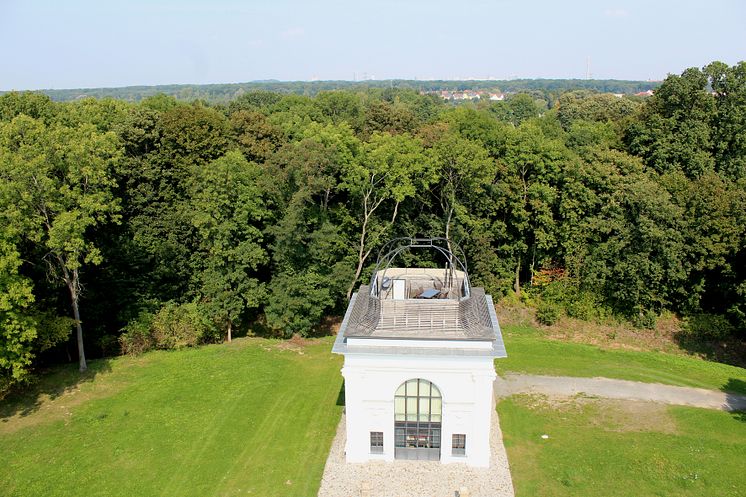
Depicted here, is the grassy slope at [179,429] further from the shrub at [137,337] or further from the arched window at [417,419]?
the arched window at [417,419]

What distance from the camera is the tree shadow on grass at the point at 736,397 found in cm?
2377

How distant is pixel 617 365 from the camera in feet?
94.5

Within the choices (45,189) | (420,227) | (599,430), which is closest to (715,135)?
(420,227)

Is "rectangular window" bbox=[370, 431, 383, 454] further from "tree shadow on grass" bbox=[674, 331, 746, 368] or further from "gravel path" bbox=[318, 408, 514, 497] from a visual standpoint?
"tree shadow on grass" bbox=[674, 331, 746, 368]

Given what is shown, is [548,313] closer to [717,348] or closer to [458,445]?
[717,348]

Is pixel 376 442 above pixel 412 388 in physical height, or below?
below

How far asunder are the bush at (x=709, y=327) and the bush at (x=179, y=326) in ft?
91.5

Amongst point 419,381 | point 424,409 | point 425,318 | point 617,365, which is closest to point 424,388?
point 419,381

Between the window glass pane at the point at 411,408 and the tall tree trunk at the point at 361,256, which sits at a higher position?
the tall tree trunk at the point at 361,256

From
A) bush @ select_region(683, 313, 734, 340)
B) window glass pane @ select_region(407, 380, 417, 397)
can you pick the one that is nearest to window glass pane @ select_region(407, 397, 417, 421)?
window glass pane @ select_region(407, 380, 417, 397)

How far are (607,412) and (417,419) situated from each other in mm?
9269

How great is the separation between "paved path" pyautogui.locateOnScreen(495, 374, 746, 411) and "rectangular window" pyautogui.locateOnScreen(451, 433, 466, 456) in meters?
5.91

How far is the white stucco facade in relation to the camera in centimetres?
1914

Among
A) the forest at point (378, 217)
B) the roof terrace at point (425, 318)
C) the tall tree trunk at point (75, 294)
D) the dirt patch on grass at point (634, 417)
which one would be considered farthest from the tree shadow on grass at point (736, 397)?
the tall tree trunk at point (75, 294)
